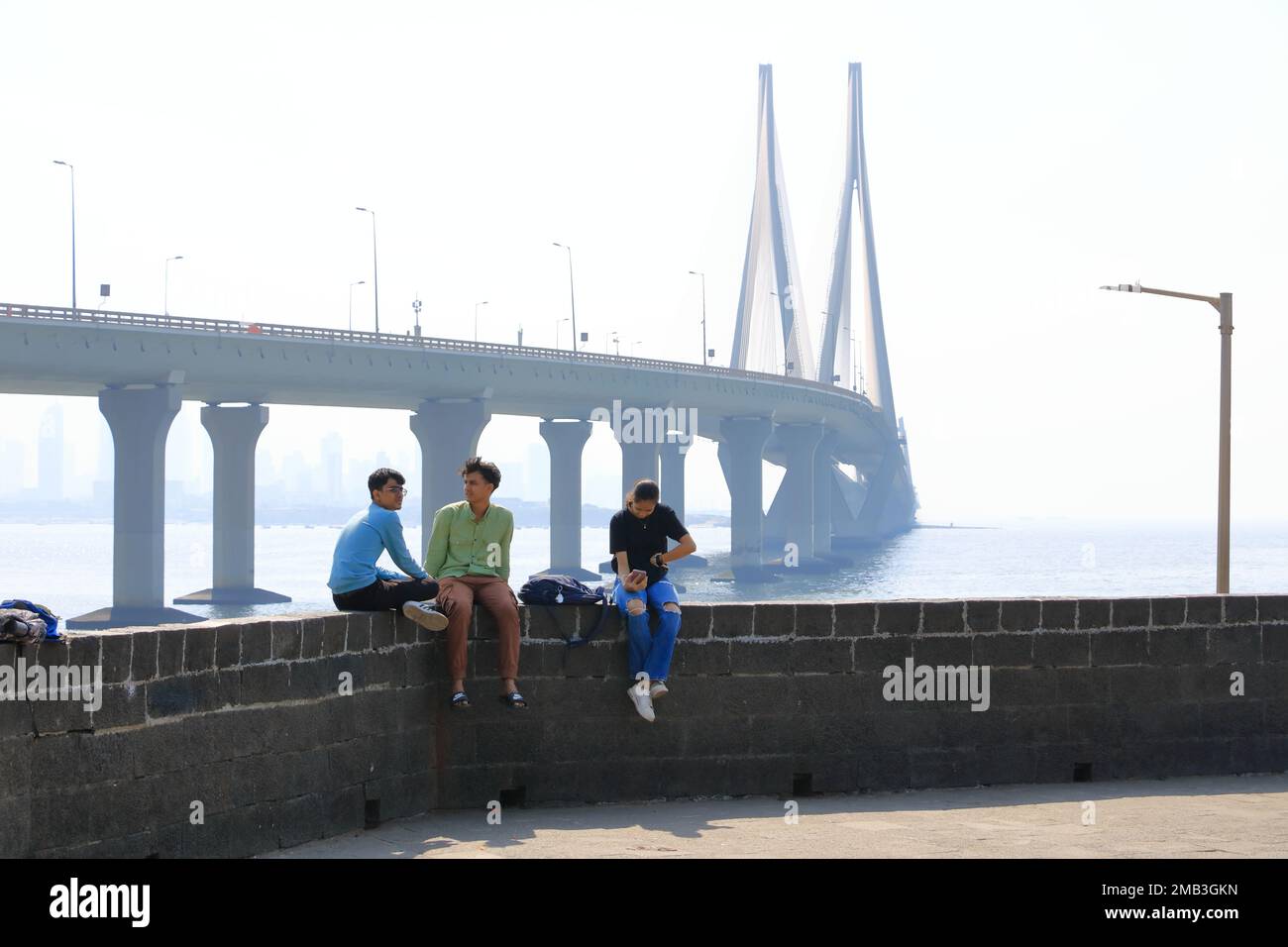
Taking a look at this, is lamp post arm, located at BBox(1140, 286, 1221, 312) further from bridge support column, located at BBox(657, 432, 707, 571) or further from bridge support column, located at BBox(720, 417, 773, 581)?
bridge support column, located at BBox(657, 432, 707, 571)

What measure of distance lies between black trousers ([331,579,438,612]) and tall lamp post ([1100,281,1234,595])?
471 inches

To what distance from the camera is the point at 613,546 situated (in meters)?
9.70

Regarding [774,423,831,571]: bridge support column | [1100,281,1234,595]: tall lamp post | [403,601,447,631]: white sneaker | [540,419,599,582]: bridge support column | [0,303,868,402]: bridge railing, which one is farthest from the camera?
[774,423,831,571]: bridge support column

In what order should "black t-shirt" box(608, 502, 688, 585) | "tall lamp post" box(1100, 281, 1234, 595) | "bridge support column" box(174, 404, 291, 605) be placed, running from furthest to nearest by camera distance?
1. "bridge support column" box(174, 404, 291, 605)
2. "tall lamp post" box(1100, 281, 1234, 595)
3. "black t-shirt" box(608, 502, 688, 585)

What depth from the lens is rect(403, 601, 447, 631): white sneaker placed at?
8.84 meters

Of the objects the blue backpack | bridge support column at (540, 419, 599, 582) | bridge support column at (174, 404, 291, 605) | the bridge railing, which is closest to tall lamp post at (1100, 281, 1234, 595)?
the blue backpack

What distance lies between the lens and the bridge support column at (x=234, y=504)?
71.4 m

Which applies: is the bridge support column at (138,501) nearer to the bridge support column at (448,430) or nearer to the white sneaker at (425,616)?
the bridge support column at (448,430)

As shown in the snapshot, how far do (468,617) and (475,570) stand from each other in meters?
0.32

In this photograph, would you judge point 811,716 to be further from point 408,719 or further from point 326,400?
point 326,400

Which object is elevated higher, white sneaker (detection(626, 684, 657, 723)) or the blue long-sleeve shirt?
the blue long-sleeve shirt

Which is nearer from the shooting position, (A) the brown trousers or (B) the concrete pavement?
(B) the concrete pavement
